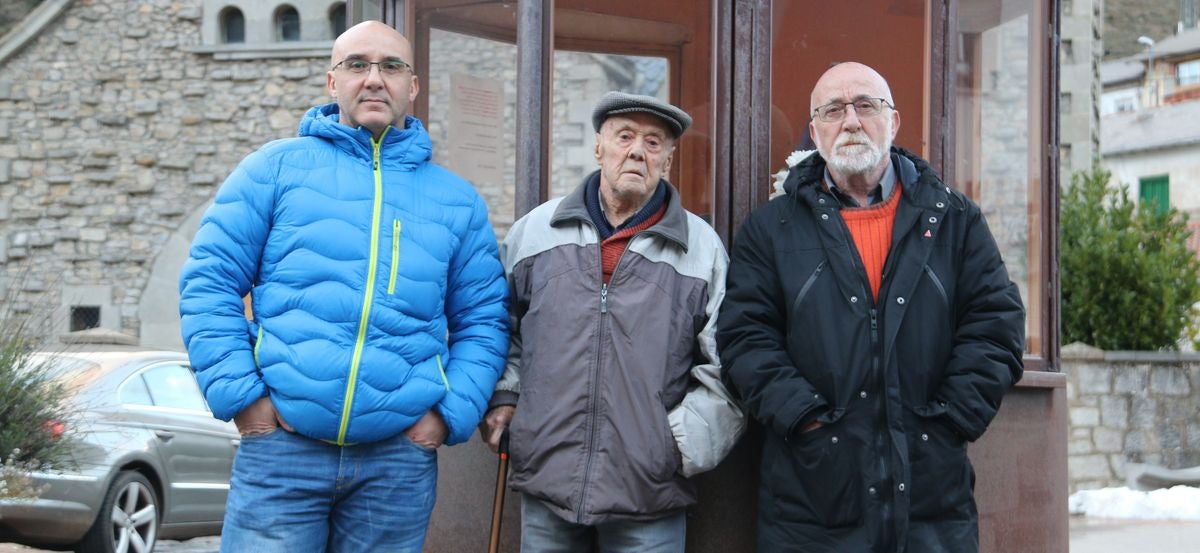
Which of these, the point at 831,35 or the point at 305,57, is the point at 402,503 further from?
the point at 305,57

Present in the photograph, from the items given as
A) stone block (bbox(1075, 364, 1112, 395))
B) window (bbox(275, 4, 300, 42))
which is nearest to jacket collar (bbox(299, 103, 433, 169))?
stone block (bbox(1075, 364, 1112, 395))

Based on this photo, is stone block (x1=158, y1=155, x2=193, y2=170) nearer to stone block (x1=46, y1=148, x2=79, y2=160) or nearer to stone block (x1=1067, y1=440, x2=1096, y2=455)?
stone block (x1=46, y1=148, x2=79, y2=160)

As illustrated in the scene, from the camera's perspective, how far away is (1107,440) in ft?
40.8

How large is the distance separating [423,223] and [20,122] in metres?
15.8

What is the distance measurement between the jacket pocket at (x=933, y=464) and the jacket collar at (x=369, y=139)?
53.6 inches

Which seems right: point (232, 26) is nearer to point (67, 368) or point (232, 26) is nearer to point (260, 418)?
point (67, 368)

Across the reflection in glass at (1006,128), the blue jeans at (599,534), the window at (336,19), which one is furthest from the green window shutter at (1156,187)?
the blue jeans at (599,534)

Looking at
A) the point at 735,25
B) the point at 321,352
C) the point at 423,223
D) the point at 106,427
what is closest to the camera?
the point at 321,352

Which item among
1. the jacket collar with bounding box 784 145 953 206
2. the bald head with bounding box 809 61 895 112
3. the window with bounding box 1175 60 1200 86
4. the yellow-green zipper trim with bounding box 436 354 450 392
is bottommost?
the yellow-green zipper trim with bounding box 436 354 450 392

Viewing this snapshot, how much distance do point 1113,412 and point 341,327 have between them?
10.6 metres

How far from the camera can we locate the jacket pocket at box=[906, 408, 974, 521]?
11.2 ft

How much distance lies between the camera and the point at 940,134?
4609 mm

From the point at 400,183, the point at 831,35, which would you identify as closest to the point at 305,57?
the point at 831,35

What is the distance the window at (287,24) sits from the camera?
17.1 metres
